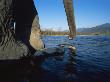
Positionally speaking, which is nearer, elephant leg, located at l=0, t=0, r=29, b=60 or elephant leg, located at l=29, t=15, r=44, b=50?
elephant leg, located at l=0, t=0, r=29, b=60

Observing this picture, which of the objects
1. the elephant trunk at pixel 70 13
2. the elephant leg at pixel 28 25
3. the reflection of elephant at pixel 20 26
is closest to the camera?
the elephant trunk at pixel 70 13

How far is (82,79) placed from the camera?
8680 millimetres

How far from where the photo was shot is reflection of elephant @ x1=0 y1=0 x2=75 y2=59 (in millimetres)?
11716

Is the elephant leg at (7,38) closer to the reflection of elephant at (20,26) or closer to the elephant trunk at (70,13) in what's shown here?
the reflection of elephant at (20,26)

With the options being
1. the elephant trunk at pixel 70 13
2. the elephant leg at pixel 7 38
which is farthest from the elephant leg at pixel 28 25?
the elephant trunk at pixel 70 13

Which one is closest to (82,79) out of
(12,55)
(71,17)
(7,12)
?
(71,17)

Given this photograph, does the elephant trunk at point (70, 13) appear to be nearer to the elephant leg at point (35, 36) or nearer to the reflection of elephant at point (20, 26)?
the reflection of elephant at point (20, 26)

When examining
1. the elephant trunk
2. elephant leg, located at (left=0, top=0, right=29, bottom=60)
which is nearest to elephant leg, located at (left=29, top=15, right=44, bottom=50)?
elephant leg, located at (left=0, top=0, right=29, bottom=60)

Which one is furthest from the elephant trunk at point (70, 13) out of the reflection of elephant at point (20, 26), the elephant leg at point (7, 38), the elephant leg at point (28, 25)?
the elephant leg at point (28, 25)

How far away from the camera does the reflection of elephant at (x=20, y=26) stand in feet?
38.4

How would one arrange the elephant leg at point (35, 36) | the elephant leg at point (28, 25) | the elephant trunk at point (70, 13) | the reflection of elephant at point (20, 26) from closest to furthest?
the elephant trunk at point (70, 13) → the reflection of elephant at point (20, 26) → the elephant leg at point (28, 25) → the elephant leg at point (35, 36)

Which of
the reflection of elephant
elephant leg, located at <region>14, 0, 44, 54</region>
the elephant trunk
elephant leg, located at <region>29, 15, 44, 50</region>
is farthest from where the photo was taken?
elephant leg, located at <region>29, 15, 44, 50</region>

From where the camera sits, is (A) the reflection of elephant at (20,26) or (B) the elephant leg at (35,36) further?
(B) the elephant leg at (35,36)

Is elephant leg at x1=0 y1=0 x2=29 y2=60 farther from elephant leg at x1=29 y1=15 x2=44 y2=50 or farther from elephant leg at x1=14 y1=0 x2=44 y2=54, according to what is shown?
elephant leg at x1=29 y1=15 x2=44 y2=50
